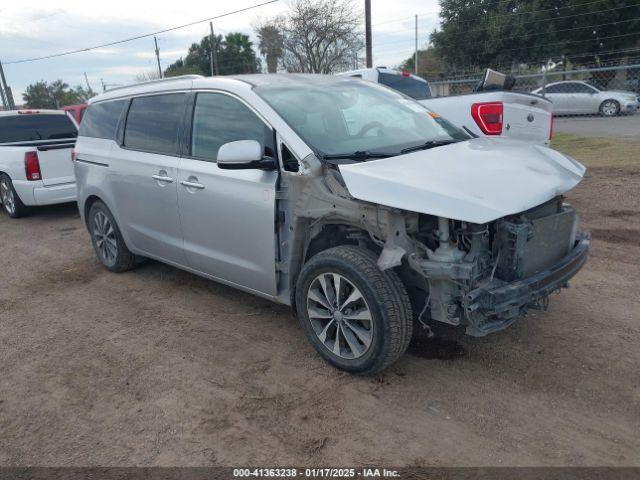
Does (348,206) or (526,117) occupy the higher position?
(526,117)

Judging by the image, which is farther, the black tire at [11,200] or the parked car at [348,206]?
the black tire at [11,200]

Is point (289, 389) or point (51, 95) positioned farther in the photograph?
point (51, 95)

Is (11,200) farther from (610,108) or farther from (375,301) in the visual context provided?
(610,108)

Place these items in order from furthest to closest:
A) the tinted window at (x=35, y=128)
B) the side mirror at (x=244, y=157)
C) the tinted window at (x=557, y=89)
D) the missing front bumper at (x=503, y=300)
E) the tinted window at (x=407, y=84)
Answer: the tinted window at (x=557, y=89) < the tinted window at (x=407, y=84) < the tinted window at (x=35, y=128) < the side mirror at (x=244, y=157) < the missing front bumper at (x=503, y=300)

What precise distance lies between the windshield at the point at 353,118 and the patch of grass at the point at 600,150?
6332 mm

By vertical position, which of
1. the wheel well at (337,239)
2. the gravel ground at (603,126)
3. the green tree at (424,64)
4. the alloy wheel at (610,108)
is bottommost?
the gravel ground at (603,126)

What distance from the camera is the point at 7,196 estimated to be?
899 centimetres

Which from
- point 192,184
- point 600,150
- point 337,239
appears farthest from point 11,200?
point 600,150

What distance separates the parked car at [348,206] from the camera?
118 inches

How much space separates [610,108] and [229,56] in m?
39.1

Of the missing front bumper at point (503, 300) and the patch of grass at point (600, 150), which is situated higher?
the missing front bumper at point (503, 300)

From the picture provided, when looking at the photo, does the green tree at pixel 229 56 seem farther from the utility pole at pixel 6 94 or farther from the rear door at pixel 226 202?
the rear door at pixel 226 202

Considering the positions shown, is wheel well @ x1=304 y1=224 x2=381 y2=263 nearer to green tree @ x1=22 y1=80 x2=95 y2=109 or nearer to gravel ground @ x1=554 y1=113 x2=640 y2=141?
gravel ground @ x1=554 y1=113 x2=640 y2=141

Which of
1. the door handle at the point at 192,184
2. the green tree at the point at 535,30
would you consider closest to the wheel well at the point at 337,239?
the door handle at the point at 192,184
